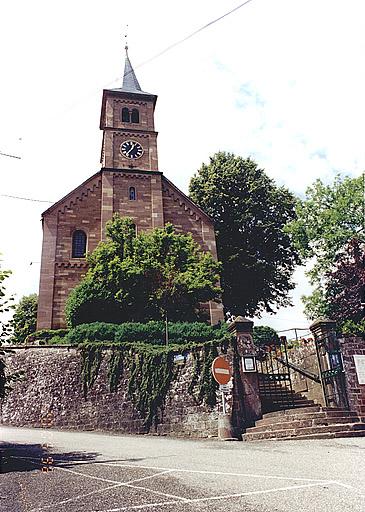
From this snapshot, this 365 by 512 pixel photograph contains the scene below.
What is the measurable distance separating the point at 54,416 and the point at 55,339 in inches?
231

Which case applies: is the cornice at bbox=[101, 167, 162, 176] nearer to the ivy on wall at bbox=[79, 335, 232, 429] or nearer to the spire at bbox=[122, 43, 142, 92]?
the spire at bbox=[122, 43, 142, 92]

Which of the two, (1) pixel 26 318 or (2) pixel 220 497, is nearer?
(2) pixel 220 497

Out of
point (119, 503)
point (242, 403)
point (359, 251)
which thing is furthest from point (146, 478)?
point (359, 251)

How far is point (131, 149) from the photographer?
3275 cm

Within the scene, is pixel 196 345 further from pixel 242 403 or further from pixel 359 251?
pixel 359 251

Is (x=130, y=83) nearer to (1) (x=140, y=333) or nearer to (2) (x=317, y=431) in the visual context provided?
(1) (x=140, y=333)

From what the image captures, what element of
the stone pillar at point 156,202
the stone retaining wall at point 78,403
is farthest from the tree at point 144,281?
the stone pillar at point 156,202

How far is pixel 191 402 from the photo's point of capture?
1466cm

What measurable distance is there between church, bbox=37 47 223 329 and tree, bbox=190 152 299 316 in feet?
13.2

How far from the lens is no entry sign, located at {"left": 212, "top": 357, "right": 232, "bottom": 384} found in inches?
516

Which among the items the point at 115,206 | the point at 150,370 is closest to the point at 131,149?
the point at 115,206

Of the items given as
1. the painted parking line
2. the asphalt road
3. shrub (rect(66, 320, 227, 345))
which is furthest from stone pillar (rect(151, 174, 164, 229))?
the painted parking line

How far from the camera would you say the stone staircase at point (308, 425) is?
11688mm

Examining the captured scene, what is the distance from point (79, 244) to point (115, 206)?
11.2ft
